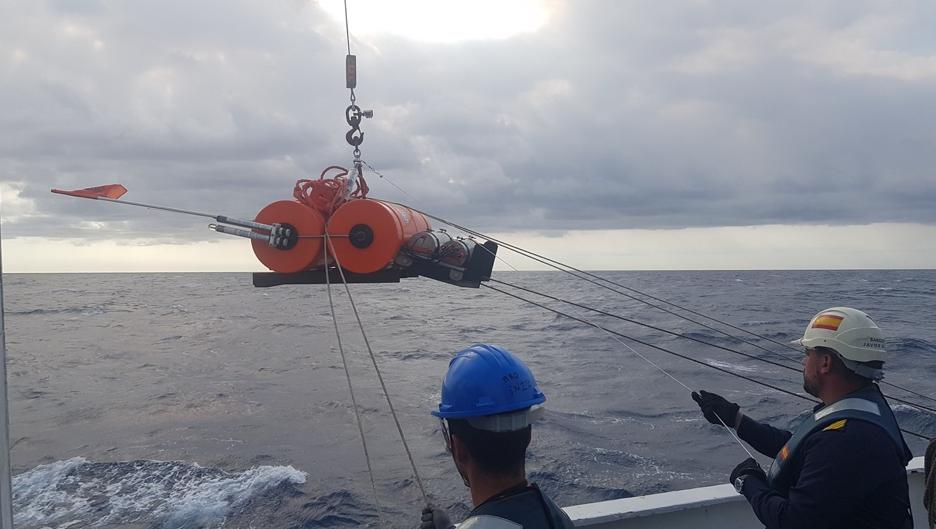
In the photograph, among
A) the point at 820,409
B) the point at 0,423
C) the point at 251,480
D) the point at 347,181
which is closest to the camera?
the point at 0,423

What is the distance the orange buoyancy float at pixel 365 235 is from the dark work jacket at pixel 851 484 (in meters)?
2.17

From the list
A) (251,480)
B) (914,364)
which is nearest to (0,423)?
(251,480)

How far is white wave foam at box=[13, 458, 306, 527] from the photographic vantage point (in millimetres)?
8039

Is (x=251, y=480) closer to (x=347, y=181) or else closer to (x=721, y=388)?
(x=347, y=181)

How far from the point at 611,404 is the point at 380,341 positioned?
38.5 ft

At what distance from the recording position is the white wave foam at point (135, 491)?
8.04 meters

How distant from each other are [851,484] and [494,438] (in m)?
1.54

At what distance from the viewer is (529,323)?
97.7 ft

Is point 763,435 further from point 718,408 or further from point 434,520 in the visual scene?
point 434,520

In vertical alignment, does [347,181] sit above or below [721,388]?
above

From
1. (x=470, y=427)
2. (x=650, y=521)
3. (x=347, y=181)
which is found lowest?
(x=650, y=521)

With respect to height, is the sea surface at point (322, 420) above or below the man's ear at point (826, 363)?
below

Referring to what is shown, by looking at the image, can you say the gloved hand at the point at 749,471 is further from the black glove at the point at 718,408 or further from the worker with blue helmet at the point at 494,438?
the worker with blue helmet at the point at 494,438

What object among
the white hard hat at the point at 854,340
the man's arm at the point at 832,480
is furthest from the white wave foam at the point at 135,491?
the white hard hat at the point at 854,340
